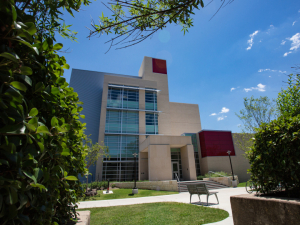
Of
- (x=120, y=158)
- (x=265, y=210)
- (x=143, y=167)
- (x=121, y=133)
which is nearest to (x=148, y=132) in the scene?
(x=121, y=133)

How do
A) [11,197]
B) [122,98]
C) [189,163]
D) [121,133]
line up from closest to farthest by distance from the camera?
[11,197] → [189,163] → [121,133] → [122,98]

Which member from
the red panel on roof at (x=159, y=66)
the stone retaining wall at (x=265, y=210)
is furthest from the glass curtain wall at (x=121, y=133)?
the stone retaining wall at (x=265, y=210)

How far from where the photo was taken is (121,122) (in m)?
27.2

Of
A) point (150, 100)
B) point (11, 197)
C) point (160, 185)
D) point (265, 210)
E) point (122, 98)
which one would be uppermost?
point (150, 100)

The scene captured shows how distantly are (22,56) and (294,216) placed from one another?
3.74 m

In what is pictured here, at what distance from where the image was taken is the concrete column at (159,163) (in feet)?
62.8

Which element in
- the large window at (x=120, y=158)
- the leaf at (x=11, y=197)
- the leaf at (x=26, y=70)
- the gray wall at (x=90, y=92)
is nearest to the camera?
the leaf at (x=11, y=197)

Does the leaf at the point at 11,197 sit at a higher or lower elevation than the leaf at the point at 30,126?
lower

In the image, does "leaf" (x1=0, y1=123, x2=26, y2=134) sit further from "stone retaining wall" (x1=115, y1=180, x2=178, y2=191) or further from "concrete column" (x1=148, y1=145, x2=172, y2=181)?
"concrete column" (x1=148, y1=145, x2=172, y2=181)

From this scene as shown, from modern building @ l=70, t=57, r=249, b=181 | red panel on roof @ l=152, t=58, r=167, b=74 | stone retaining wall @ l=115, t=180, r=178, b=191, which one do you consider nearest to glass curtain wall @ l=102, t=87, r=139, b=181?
modern building @ l=70, t=57, r=249, b=181

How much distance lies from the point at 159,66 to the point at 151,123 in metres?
13.5

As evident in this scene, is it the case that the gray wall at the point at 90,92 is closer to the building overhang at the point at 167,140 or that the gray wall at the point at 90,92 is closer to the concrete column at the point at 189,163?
the building overhang at the point at 167,140

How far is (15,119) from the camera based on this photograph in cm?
86

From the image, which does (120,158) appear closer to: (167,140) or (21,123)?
(167,140)
